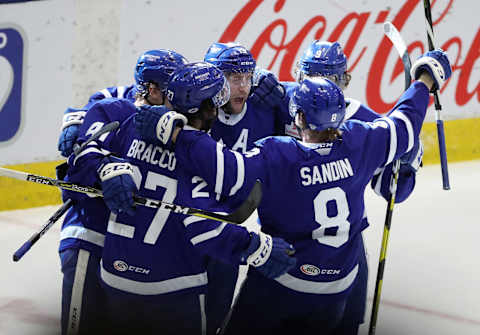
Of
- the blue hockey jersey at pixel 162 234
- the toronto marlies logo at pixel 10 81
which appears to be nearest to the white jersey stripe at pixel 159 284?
the blue hockey jersey at pixel 162 234

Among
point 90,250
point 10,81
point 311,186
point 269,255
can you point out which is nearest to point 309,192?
point 311,186

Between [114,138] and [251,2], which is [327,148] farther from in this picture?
[251,2]

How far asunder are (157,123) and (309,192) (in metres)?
0.53

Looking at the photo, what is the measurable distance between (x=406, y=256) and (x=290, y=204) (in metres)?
2.17

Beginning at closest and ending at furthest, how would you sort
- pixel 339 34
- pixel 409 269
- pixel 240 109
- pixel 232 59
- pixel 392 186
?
pixel 392 186, pixel 232 59, pixel 240 109, pixel 409 269, pixel 339 34

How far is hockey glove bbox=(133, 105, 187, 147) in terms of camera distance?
2.58 metres

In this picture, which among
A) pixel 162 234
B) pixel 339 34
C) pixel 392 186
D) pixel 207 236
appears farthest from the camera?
pixel 339 34

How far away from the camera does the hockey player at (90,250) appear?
3.03 m

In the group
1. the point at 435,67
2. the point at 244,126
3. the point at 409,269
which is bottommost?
the point at 409,269

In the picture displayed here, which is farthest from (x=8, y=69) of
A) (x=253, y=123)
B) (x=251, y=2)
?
(x=253, y=123)

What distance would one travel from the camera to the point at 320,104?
269 centimetres

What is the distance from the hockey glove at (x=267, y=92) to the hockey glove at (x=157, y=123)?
1.01 m

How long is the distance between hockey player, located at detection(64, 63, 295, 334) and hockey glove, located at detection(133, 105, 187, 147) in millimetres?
52

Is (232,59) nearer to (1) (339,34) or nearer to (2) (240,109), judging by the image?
(2) (240,109)
